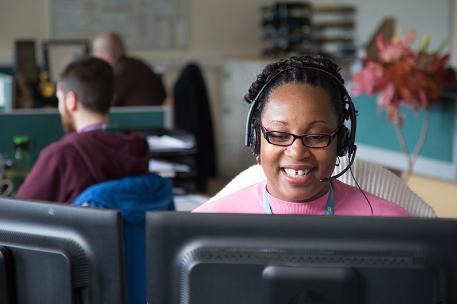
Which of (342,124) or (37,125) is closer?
(342,124)

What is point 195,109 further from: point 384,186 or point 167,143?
point 384,186

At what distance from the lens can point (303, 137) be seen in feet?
4.51

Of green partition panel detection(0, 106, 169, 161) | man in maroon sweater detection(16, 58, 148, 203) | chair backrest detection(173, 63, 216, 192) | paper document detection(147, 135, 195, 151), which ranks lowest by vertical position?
chair backrest detection(173, 63, 216, 192)

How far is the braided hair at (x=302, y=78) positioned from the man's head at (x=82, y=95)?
1205 mm

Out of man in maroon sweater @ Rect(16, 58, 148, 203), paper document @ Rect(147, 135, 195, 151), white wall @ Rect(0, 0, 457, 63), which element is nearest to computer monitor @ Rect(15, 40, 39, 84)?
white wall @ Rect(0, 0, 457, 63)

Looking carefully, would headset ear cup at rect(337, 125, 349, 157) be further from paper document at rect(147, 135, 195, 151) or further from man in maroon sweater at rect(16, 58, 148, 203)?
paper document at rect(147, 135, 195, 151)

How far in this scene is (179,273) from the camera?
111 cm

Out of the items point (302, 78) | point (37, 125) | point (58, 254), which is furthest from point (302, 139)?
point (37, 125)

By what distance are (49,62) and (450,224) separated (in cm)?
488

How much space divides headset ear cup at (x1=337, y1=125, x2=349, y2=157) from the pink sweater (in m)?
0.08

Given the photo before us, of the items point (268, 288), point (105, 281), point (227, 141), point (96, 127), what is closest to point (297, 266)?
point (268, 288)

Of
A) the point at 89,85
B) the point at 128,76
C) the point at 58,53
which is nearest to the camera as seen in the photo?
the point at 89,85

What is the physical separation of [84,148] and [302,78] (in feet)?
3.74

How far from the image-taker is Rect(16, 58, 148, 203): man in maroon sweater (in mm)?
2363
